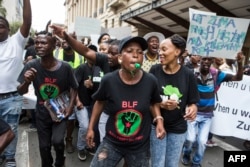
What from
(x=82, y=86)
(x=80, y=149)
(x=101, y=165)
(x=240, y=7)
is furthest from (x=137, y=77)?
(x=240, y=7)

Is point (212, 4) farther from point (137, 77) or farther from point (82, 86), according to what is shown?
point (137, 77)

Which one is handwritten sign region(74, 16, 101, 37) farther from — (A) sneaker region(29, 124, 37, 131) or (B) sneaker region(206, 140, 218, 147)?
(B) sneaker region(206, 140, 218, 147)

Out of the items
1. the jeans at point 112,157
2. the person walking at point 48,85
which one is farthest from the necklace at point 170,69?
the person walking at point 48,85

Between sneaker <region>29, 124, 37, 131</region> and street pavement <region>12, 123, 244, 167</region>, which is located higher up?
sneaker <region>29, 124, 37, 131</region>

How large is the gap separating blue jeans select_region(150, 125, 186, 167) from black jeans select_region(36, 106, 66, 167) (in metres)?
1.11

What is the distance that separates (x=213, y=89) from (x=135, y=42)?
224 cm

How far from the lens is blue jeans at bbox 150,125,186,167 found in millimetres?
2918

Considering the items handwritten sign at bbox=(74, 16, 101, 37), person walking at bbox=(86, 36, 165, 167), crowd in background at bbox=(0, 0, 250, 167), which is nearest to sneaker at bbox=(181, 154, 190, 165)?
crowd in background at bbox=(0, 0, 250, 167)

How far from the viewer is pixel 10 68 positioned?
11.7ft

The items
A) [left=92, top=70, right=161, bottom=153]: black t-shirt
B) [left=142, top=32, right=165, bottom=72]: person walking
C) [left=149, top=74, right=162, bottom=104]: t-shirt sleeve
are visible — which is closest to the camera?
[left=92, top=70, right=161, bottom=153]: black t-shirt

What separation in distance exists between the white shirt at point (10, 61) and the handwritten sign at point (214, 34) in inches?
96.8

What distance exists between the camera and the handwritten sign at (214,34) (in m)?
4.45

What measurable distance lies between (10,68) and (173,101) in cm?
201

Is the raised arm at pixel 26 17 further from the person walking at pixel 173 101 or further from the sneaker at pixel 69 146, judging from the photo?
the sneaker at pixel 69 146
